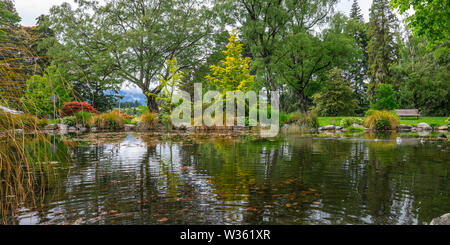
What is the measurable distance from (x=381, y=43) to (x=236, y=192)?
120 feet

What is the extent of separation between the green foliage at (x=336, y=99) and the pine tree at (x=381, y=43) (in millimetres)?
4475

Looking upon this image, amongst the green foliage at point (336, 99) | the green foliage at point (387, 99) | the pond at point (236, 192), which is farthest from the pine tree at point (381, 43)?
the pond at point (236, 192)

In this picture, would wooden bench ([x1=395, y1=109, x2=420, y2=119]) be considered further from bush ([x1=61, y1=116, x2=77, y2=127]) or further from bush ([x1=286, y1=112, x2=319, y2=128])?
bush ([x1=61, y1=116, x2=77, y2=127])

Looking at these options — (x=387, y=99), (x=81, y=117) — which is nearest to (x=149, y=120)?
(x=81, y=117)

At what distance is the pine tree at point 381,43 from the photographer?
32.2 meters

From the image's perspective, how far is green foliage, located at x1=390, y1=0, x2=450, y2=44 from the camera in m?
9.21

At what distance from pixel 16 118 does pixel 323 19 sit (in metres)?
25.3

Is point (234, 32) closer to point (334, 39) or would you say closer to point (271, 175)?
point (334, 39)

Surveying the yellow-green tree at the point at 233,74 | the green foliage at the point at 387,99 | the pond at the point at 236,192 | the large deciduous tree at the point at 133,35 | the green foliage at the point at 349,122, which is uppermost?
the large deciduous tree at the point at 133,35

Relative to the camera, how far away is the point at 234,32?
846 inches

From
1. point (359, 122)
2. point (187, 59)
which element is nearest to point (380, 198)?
point (359, 122)

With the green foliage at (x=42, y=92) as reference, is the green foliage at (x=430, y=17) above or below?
above

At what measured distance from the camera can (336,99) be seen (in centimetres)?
2997

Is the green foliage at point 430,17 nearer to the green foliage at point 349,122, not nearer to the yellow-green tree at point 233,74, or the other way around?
the green foliage at point 349,122
